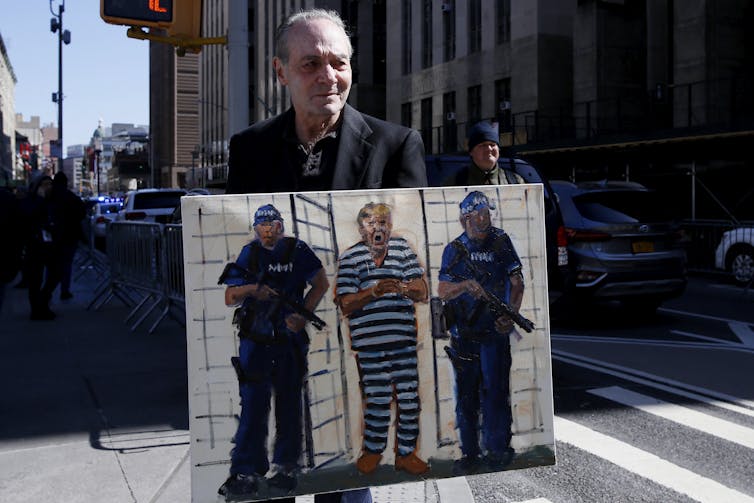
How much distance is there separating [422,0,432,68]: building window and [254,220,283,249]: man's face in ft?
152

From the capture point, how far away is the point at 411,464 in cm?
263

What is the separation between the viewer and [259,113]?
3046 inches

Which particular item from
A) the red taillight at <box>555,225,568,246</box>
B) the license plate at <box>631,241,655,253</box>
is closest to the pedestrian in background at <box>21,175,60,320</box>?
the red taillight at <box>555,225,568,246</box>

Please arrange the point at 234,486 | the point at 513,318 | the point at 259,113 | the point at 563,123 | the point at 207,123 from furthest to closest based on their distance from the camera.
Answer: the point at 207,123, the point at 259,113, the point at 563,123, the point at 513,318, the point at 234,486

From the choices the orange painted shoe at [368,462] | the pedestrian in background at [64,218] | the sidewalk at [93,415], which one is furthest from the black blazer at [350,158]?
the pedestrian in background at [64,218]

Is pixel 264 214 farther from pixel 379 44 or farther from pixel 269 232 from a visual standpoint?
pixel 379 44

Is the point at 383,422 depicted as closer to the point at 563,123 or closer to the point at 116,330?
the point at 116,330

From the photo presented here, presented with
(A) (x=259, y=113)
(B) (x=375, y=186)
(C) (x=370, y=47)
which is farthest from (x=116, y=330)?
(A) (x=259, y=113)

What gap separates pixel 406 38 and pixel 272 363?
4963cm

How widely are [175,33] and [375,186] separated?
6.76m

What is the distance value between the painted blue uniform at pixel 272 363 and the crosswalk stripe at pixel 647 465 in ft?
10.1

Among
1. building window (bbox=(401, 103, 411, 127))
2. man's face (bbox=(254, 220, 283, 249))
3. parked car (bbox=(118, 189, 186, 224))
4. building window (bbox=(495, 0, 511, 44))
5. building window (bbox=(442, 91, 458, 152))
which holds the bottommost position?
man's face (bbox=(254, 220, 283, 249))

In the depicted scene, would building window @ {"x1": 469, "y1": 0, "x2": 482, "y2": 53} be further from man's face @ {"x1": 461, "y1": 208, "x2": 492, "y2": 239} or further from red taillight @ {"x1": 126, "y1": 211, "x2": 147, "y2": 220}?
man's face @ {"x1": 461, "y1": 208, "x2": 492, "y2": 239}

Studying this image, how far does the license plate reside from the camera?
11156 mm
